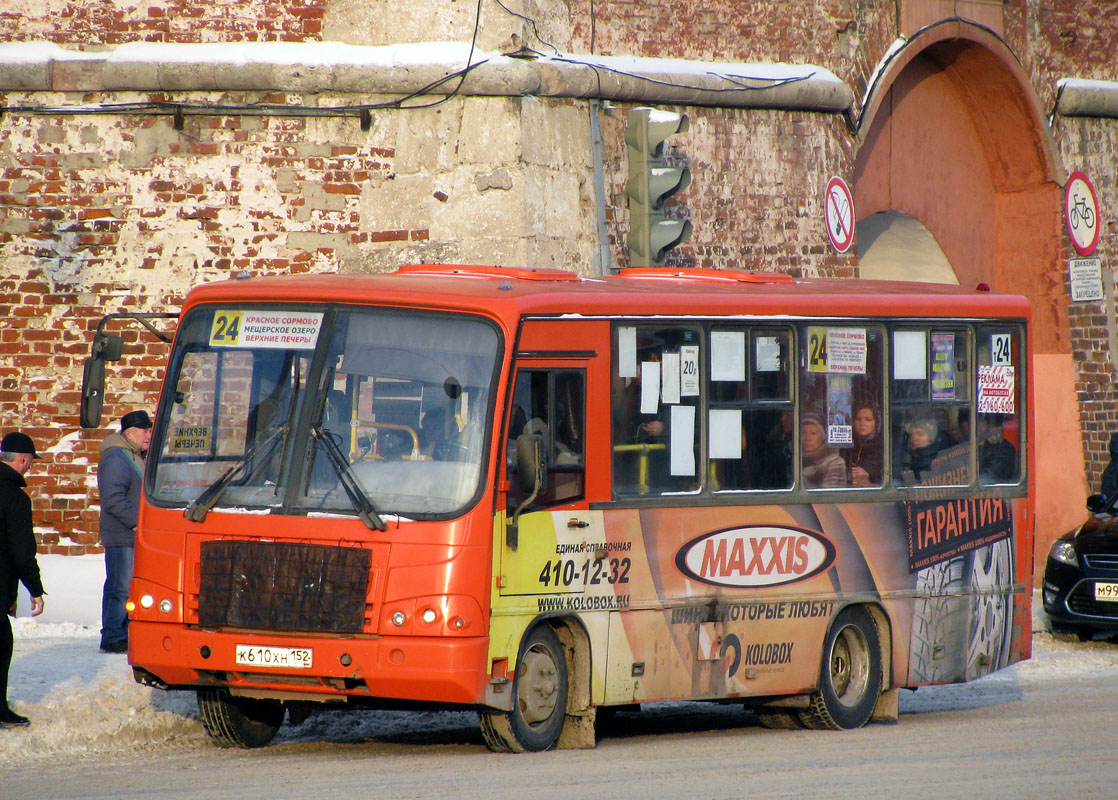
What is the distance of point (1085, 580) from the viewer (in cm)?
1438

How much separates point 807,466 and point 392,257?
5.39 meters

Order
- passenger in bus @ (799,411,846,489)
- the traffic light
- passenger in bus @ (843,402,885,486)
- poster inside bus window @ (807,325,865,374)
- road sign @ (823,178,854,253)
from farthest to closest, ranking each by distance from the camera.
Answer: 1. road sign @ (823,178,854,253)
2. the traffic light
3. passenger in bus @ (843,402,885,486)
4. poster inside bus window @ (807,325,865,374)
5. passenger in bus @ (799,411,846,489)

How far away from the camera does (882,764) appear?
8.65 meters

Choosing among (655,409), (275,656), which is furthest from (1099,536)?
(275,656)

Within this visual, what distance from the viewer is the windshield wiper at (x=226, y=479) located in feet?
28.3

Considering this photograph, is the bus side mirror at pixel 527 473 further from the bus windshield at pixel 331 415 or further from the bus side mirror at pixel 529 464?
the bus windshield at pixel 331 415

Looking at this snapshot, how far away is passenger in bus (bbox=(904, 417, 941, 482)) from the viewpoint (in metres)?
10.7

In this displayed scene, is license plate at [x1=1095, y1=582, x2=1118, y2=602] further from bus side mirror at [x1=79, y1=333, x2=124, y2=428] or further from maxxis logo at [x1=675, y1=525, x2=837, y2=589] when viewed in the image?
bus side mirror at [x1=79, y1=333, x2=124, y2=428]

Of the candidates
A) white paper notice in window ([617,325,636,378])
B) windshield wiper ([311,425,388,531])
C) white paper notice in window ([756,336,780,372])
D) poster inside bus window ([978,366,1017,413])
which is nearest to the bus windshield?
windshield wiper ([311,425,388,531])

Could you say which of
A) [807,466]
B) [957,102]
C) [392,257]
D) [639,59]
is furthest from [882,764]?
[957,102]

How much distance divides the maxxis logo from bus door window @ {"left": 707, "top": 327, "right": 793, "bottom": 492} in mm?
282

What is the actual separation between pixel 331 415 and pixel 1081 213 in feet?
48.4

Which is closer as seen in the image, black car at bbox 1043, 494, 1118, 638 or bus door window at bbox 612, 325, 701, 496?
bus door window at bbox 612, 325, 701, 496

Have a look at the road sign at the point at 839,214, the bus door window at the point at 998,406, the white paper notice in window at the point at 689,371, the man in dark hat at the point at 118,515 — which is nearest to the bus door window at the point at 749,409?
the white paper notice in window at the point at 689,371
